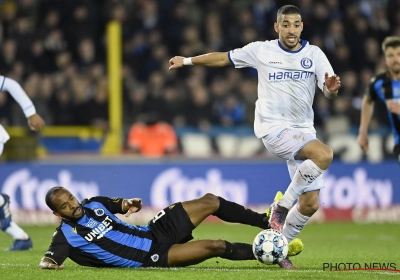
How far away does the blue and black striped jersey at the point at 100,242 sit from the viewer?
24.3 feet

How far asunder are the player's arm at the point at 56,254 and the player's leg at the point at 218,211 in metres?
1.15

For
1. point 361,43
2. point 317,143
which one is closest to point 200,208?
point 317,143

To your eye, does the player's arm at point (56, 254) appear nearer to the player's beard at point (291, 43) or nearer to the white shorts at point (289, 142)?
the white shorts at point (289, 142)

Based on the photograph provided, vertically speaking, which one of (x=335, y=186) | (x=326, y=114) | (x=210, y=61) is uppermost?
(x=210, y=61)

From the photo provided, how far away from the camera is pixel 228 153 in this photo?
52.0 feet

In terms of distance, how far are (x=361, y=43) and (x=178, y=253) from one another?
1166 cm

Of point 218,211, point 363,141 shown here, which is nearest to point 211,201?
point 218,211

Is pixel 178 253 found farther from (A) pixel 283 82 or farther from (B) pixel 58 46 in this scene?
(B) pixel 58 46

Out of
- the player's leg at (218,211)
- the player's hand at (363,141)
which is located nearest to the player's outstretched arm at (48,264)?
the player's leg at (218,211)

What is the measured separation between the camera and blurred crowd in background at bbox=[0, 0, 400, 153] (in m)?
16.3

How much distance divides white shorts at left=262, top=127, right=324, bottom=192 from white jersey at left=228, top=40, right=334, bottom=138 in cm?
8

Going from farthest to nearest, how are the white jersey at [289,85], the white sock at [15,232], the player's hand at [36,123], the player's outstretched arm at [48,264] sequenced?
the white sock at [15,232] → the player's hand at [36,123] → the white jersey at [289,85] → the player's outstretched arm at [48,264]

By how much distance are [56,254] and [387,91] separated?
504 centimetres

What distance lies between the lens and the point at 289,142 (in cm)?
785
